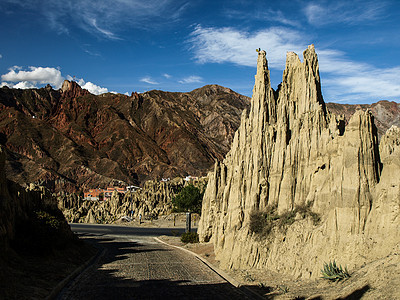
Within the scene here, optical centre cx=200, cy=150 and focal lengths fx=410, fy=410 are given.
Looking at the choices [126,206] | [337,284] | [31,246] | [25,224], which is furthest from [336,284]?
[126,206]

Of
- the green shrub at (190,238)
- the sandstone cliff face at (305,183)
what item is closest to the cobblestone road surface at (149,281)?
the sandstone cliff face at (305,183)

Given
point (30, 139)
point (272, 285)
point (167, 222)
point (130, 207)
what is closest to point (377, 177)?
point (272, 285)

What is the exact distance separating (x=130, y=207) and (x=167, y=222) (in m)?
18.4

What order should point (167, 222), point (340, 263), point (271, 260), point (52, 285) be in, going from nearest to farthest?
1. point (340, 263)
2. point (52, 285)
3. point (271, 260)
4. point (167, 222)

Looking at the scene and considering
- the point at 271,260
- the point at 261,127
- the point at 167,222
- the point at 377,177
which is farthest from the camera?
the point at 167,222

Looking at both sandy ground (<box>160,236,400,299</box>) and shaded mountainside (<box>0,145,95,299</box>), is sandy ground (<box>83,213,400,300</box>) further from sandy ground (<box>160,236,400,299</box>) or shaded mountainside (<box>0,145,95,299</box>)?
shaded mountainside (<box>0,145,95,299</box>)

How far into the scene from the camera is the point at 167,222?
74875 mm

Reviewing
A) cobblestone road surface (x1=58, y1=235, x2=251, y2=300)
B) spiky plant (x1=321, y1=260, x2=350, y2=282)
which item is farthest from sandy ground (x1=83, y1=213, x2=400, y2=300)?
cobblestone road surface (x1=58, y1=235, x2=251, y2=300)

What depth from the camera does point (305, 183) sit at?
21.1 m

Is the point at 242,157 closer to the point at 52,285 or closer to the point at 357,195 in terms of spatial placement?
the point at 357,195

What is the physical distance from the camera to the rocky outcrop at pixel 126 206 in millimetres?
85062

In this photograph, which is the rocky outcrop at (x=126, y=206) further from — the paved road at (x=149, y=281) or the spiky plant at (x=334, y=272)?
the spiky plant at (x=334, y=272)

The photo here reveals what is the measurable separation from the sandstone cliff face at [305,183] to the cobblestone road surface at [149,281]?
2367mm

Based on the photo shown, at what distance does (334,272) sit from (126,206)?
263 ft
